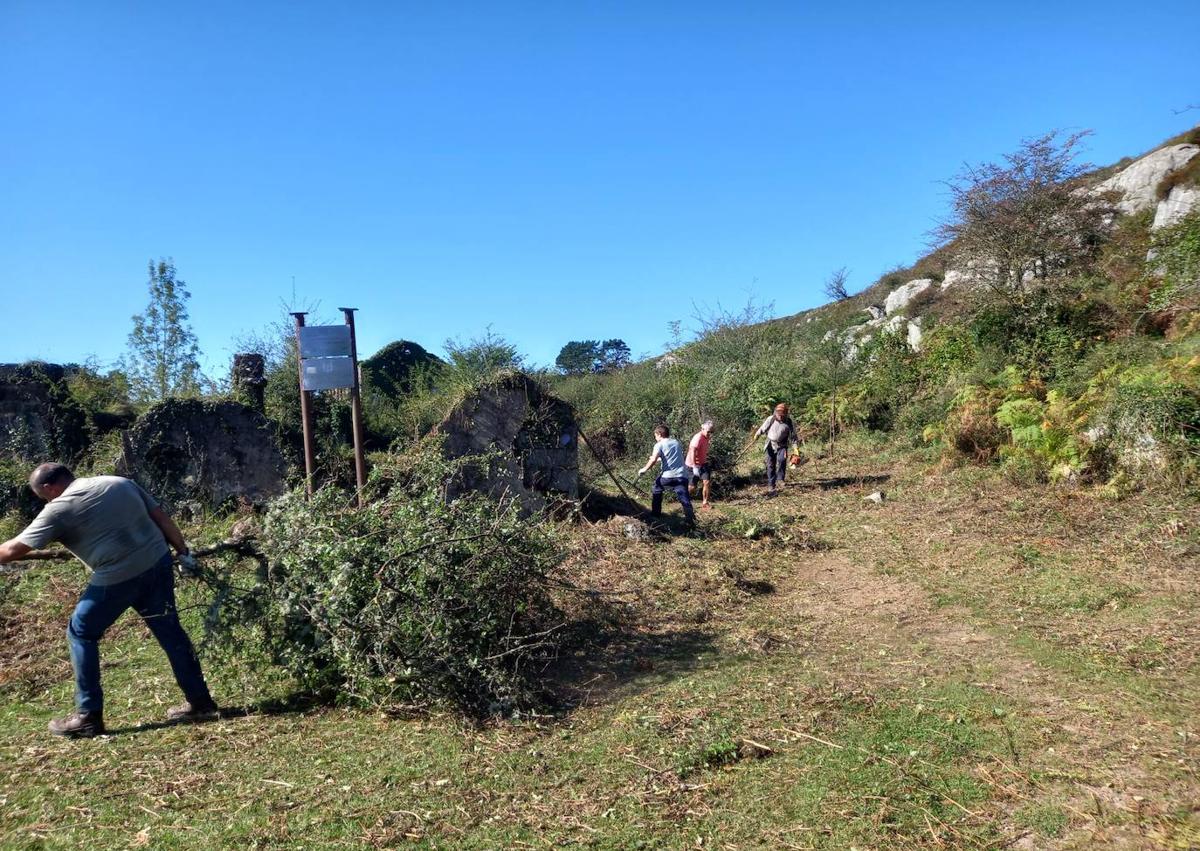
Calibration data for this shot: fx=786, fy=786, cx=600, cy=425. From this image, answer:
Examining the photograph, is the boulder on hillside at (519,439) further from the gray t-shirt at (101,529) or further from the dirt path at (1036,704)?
the gray t-shirt at (101,529)

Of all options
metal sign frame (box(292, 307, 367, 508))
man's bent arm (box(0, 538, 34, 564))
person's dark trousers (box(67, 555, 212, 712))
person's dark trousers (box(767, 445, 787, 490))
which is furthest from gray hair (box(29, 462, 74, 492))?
person's dark trousers (box(767, 445, 787, 490))

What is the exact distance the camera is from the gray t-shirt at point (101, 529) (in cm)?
487

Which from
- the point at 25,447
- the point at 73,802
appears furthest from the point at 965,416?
the point at 25,447

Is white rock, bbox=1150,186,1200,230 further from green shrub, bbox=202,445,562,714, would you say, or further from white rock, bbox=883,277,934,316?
green shrub, bbox=202,445,562,714

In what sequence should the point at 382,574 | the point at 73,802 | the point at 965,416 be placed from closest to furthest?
1. the point at 73,802
2. the point at 382,574
3. the point at 965,416

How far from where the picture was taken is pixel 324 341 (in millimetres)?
8672

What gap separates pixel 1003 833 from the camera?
359 centimetres

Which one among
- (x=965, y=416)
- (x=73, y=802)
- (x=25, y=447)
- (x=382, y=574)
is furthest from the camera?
(x=965, y=416)

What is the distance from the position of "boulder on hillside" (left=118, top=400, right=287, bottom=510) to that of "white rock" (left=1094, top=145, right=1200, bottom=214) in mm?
21711

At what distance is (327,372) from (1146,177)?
962 inches

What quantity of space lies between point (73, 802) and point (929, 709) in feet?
16.1

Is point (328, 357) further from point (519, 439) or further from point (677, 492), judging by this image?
point (677, 492)

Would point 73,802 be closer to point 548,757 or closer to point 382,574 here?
point 382,574

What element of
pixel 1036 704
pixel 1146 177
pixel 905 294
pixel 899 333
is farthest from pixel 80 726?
pixel 905 294
